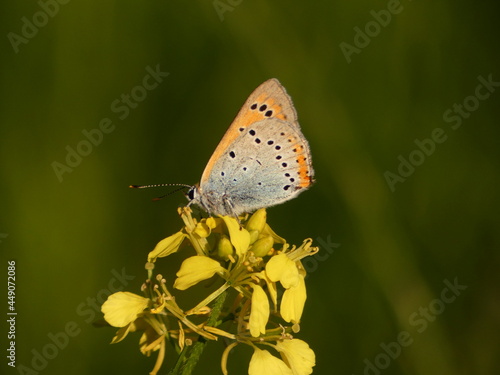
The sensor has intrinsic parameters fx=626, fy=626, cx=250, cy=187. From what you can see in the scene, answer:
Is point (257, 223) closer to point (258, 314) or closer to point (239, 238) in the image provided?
point (239, 238)

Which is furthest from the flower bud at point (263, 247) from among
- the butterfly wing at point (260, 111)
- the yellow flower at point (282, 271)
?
the butterfly wing at point (260, 111)

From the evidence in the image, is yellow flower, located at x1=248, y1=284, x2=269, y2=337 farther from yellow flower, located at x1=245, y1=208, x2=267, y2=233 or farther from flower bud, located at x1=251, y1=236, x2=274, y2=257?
yellow flower, located at x1=245, y1=208, x2=267, y2=233

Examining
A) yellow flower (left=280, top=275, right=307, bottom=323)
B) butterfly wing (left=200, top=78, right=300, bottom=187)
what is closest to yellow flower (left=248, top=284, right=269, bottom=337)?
yellow flower (left=280, top=275, right=307, bottom=323)

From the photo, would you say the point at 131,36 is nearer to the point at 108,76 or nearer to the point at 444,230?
the point at 108,76

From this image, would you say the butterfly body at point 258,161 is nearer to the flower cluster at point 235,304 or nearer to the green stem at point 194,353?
the flower cluster at point 235,304

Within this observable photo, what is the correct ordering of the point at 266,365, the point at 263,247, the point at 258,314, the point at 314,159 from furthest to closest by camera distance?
the point at 314,159 < the point at 263,247 < the point at 266,365 < the point at 258,314

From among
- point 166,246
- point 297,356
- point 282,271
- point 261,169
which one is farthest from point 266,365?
Answer: point 261,169

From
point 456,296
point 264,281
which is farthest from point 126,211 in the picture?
point 456,296
